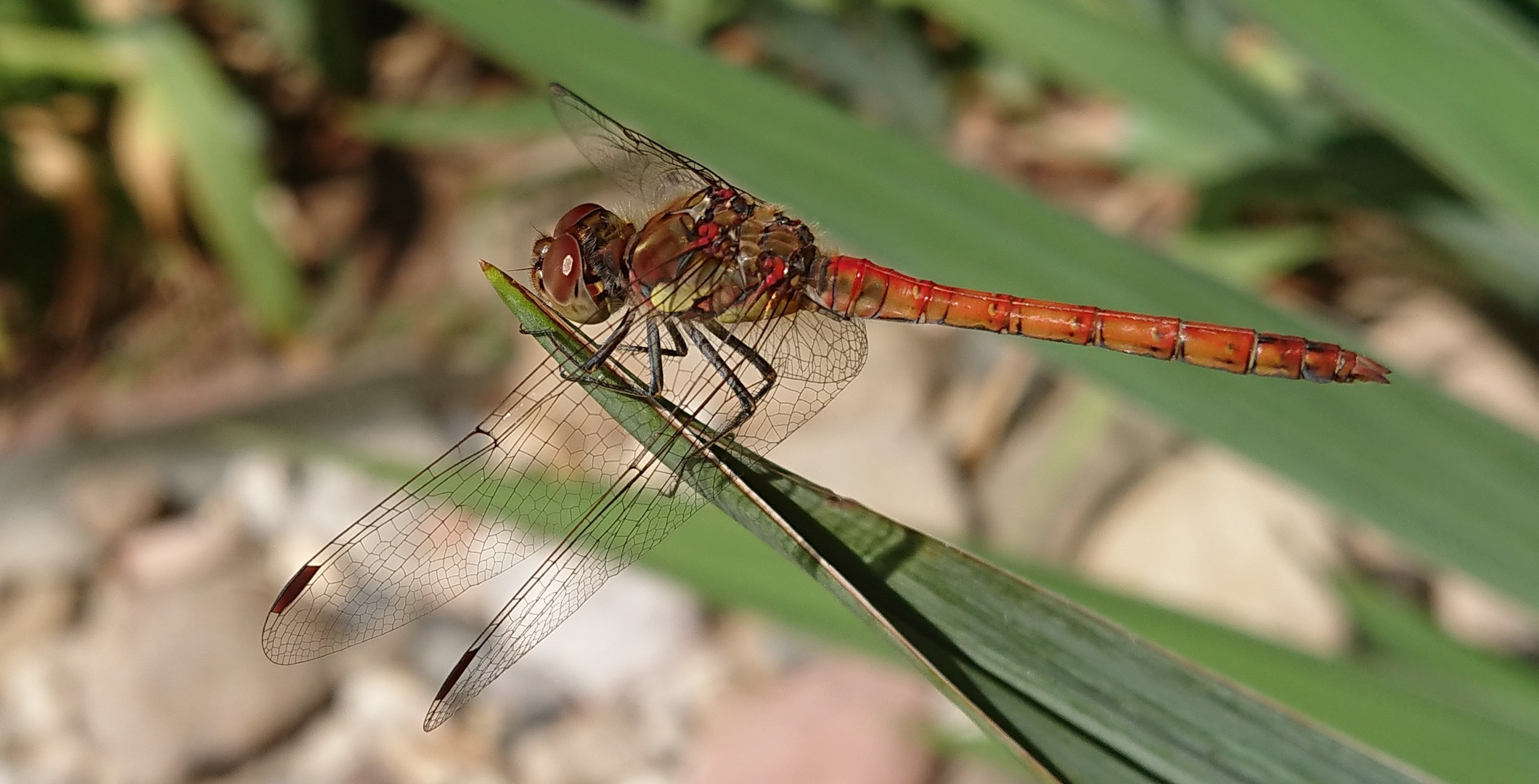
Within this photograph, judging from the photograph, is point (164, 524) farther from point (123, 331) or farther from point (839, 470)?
point (839, 470)

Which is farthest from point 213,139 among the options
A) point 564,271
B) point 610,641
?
point 564,271

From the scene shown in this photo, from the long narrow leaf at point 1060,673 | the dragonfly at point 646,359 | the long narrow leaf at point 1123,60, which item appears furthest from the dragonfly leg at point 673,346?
the long narrow leaf at point 1123,60

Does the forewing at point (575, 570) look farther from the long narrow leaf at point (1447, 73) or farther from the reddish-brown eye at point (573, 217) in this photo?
the long narrow leaf at point (1447, 73)

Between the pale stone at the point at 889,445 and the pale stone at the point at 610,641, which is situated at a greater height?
the pale stone at the point at 889,445

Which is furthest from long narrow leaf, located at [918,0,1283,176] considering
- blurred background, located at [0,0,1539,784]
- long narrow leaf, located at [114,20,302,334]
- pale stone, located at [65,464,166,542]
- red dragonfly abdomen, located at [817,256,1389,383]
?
pale stone, located at [65,464,166,542]

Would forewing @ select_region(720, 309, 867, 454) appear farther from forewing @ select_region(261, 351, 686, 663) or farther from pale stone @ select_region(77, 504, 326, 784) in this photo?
pale stone @ select_region(77, 504, 326, 784)

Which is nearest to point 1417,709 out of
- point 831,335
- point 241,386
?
point 831,335

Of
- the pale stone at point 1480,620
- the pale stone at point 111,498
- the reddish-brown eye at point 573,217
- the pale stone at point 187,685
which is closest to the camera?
Result: the reddish-brown eye at point 573,217

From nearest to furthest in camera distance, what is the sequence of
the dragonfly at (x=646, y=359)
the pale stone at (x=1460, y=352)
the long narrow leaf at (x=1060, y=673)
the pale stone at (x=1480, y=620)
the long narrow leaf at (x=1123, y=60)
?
the long narrow leaf at (x=1060, y=673) → the dragonfly at (x=646, y=359) → the long narrow leaf at (x=1123, y=60) → the pale stone at (x=1480, y=620) → the pale stone at (x=1460, y=352)
